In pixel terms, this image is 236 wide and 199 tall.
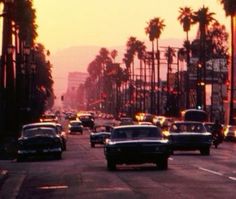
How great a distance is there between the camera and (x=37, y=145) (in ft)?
150

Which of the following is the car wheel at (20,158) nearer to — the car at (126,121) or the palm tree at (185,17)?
the car at (126,121)

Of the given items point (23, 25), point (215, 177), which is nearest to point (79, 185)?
point (215, 177)

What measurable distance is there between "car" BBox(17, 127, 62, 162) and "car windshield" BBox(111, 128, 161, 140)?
1094 cm

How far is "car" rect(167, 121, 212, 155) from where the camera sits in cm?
4816

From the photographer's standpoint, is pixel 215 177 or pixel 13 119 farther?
pixel 13 119

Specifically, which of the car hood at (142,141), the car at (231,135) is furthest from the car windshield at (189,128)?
the car at (231,135)

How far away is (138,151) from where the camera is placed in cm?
3375

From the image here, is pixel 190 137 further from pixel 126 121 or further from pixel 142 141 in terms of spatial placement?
pixel 126 121

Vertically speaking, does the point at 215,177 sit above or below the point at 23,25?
below

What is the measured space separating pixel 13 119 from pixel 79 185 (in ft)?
126

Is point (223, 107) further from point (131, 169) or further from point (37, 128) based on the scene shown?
point (131, 169)

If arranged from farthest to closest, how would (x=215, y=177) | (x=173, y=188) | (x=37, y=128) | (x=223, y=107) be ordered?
(x=223, y=107) < (x=37, y=128) < (x=215, y=177) < (x=173, y=188)

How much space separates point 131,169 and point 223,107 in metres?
114

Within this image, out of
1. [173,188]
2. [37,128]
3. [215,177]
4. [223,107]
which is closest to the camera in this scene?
[173,188]
